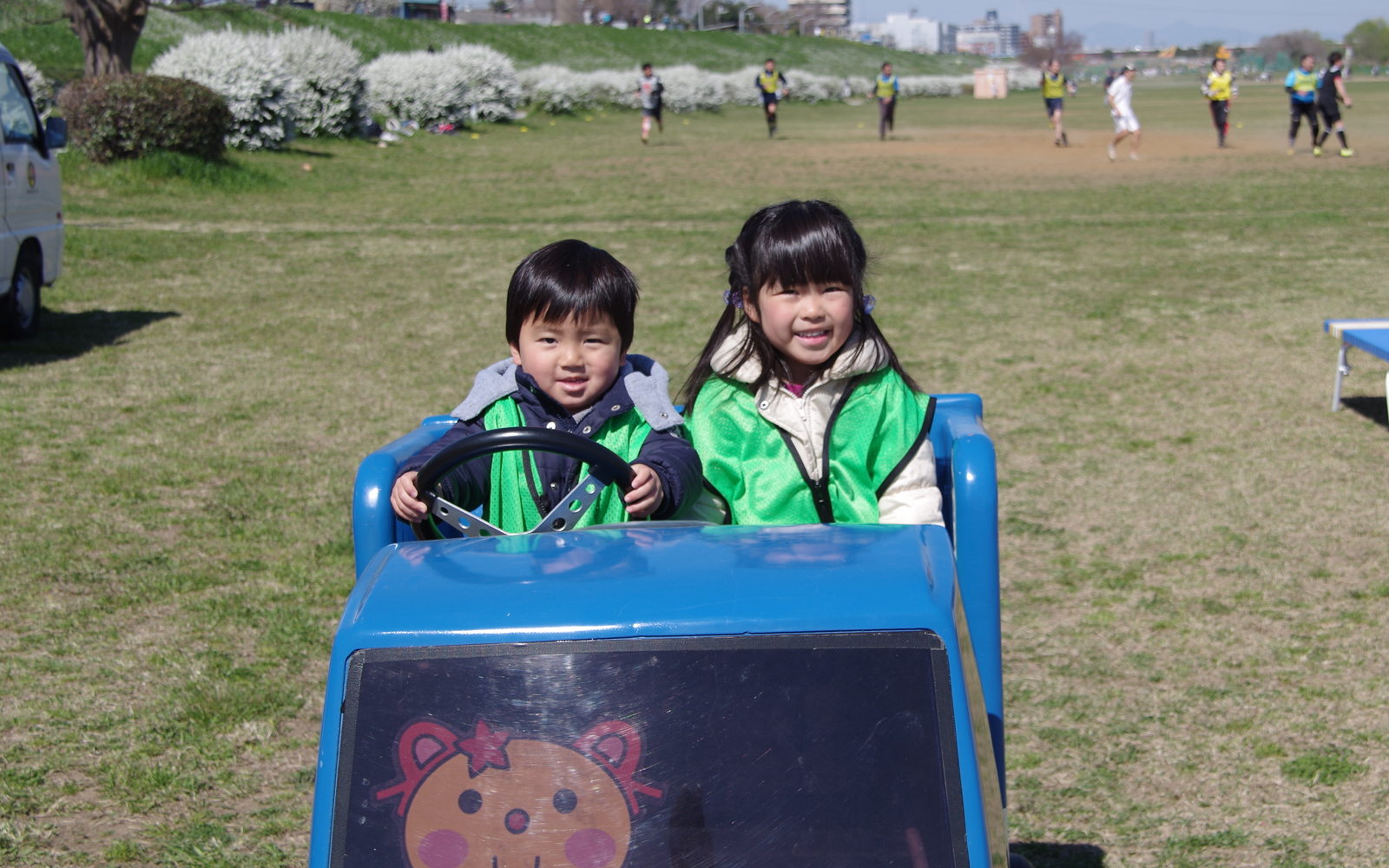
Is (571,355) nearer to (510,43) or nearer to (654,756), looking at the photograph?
(654,756)

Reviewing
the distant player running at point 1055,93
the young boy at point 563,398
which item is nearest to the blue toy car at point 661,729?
the young boy at point 563,398

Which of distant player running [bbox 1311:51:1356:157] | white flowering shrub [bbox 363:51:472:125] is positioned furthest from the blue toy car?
white flowering shrub [bbox 363:51:472:125]

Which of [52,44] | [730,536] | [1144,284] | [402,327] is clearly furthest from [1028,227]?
[52,44]

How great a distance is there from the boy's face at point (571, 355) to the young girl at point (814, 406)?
268 millimetres

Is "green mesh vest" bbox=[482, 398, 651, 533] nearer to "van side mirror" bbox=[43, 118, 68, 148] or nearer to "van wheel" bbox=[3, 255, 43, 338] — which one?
"van wheel" bbox=[3, 255, 43, 338]

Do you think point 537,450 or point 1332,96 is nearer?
point 537,450

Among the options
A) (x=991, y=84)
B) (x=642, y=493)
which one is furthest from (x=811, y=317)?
(x=991, y=84)

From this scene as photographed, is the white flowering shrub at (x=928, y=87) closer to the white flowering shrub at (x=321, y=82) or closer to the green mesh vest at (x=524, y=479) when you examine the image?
the white flowering shrub at (x=321, y=82)

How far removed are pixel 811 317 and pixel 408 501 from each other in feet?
3.13

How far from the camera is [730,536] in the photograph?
2.02 m

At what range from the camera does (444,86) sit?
94.1ft

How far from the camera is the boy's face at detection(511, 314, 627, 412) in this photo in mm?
2789

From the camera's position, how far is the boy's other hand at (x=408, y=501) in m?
2.44

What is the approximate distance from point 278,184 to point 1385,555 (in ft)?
55.2
